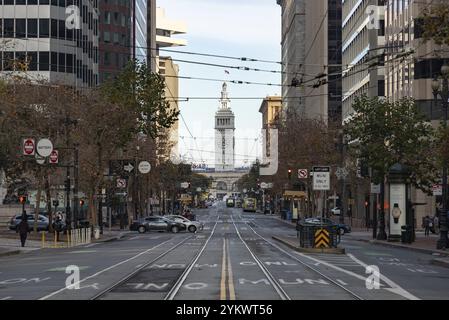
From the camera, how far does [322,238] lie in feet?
142

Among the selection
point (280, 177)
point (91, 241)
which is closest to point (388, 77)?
point (280, 177)

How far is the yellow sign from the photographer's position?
4297 centimetres

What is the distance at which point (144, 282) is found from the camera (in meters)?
24.3

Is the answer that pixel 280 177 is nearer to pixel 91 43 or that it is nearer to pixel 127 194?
pixel 127 194

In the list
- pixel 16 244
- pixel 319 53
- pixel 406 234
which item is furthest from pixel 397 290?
pixel 319 53

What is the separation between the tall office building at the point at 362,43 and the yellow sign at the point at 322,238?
43264 millimetres

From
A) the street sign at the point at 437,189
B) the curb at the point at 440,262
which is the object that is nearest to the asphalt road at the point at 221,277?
the curb at the point at 440,262

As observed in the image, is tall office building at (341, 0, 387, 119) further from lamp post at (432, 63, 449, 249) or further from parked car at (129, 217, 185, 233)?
lamp post at (432, 63, 449, 249)

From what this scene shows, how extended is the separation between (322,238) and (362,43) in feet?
196

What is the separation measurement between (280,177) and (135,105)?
33215 millimetres

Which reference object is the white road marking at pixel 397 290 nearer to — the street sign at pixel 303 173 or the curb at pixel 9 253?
the curb at pixel 9 253

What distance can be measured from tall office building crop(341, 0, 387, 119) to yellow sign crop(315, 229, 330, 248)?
142 ft

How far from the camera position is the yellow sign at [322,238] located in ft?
141

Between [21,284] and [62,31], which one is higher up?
[62,31]
